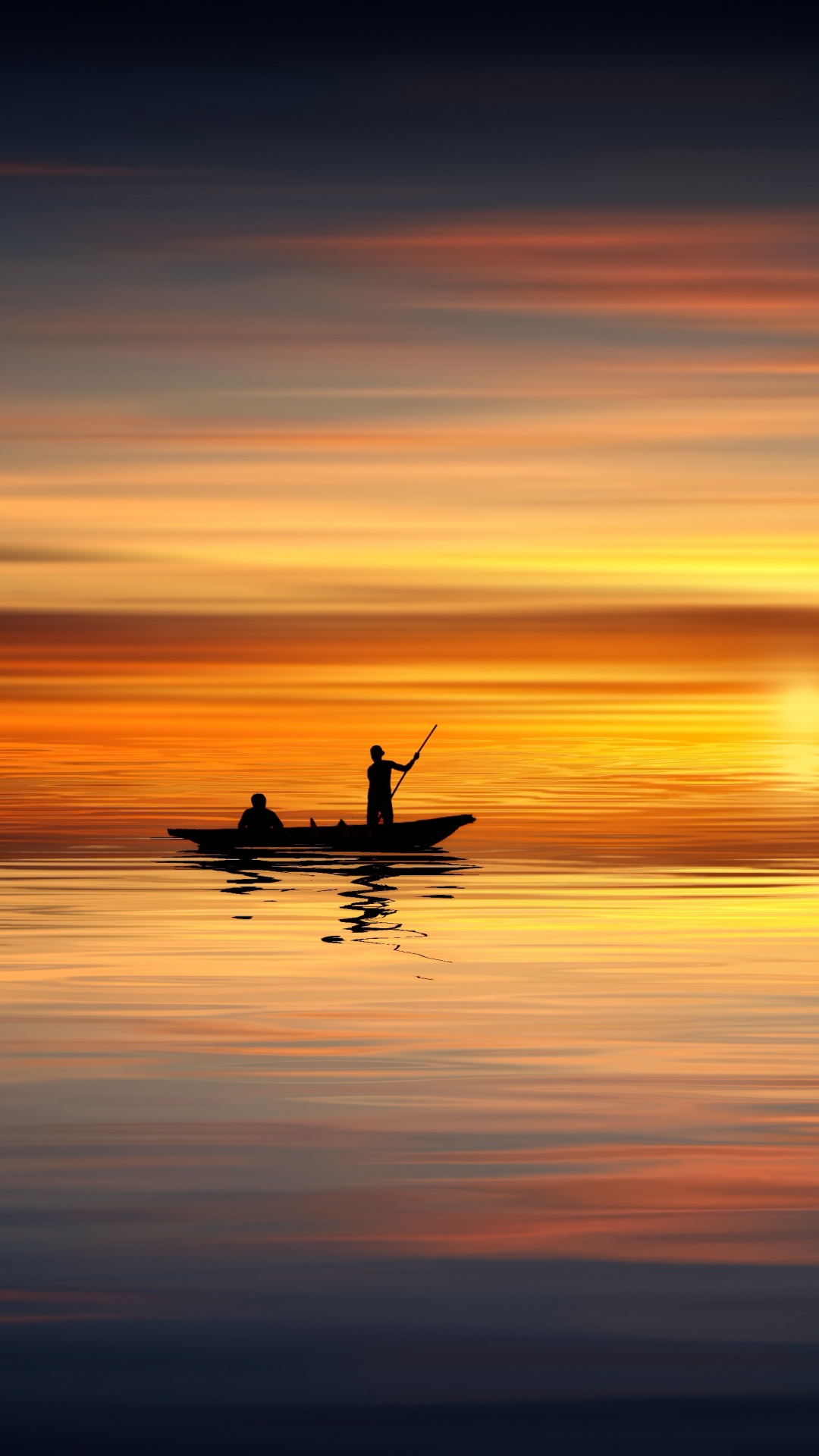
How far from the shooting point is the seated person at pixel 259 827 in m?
39.9

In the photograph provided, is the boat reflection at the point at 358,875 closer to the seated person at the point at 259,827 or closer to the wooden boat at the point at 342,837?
the wooden boat at the point at 342,837

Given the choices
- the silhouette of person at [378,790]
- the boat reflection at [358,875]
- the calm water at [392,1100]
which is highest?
the silhouette of person at [378,790]

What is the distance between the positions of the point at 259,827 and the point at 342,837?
1915 mm

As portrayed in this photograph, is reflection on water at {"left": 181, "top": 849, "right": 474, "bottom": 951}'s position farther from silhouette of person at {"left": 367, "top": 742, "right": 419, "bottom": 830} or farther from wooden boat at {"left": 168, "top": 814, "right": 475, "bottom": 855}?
silhouette of person at {"left": 367, "top": 742, "right": 419, "bottom": 830}

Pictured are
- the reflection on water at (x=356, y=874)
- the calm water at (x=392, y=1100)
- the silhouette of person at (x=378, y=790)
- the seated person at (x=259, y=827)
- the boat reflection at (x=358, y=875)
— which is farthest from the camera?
the seated person at (x=259, y=827)

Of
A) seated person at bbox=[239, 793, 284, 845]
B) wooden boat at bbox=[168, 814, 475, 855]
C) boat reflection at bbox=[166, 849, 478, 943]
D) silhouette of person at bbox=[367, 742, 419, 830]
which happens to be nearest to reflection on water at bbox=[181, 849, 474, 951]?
boat reflection at bbox=[166, 849, 478, 943]

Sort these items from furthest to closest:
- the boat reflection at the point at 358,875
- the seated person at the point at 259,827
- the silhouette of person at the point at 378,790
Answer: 1. the seated person at the point at 259,827
2. the silhouette of person at the point at 378,790
3. the boat reflection at the point at 358,875

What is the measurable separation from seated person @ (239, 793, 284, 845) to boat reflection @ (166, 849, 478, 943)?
1.30 feet

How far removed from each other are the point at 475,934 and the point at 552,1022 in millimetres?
7668

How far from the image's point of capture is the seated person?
39.9 meters

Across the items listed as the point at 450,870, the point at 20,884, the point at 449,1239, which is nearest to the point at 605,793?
the point at 450,870

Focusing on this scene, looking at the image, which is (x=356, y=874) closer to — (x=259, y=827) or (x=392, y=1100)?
(x=259, y=827)

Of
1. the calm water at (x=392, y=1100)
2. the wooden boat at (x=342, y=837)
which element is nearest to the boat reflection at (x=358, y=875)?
the wooden boat at (x=342, y=837)

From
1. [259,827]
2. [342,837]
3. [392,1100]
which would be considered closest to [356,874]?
[259,827]
